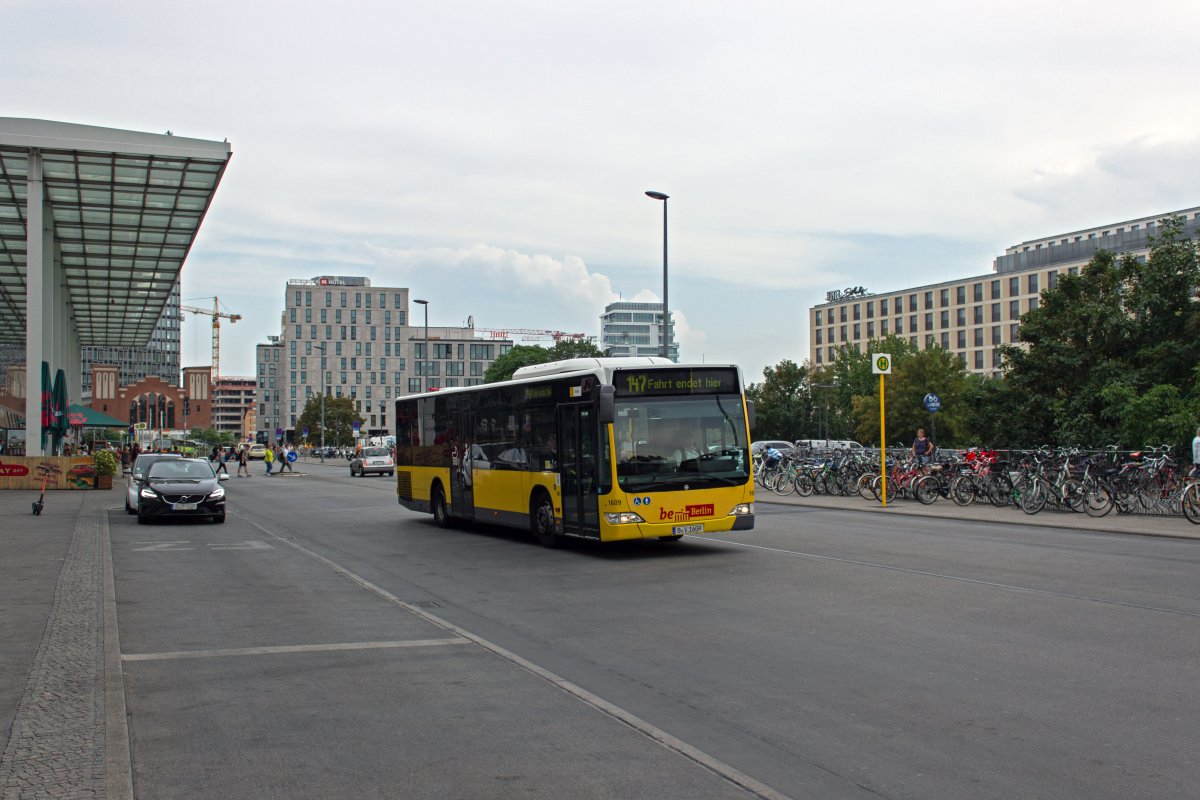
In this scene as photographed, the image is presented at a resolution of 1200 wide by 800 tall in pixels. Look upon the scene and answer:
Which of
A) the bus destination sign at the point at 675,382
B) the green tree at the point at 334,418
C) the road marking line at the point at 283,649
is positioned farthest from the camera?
the green tree at the point at 334,418

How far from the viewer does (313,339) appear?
16738cm

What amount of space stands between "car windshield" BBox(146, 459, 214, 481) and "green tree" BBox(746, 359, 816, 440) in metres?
→ 56.1

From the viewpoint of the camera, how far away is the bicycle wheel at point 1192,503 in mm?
18708

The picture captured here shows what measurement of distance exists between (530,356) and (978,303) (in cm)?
4559

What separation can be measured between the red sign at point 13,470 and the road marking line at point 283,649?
3292 cm

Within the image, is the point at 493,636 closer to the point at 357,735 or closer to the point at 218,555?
the point at 357,735

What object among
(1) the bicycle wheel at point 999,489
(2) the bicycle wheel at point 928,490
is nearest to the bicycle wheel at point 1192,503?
(1) the bicycle wheel at point 999,489

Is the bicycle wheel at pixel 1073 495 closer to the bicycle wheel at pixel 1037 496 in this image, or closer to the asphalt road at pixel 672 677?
the bicycle wheel at pixel 1037 496

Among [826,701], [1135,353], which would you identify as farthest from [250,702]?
[1135,353]

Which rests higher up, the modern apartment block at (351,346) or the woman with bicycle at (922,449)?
the modern apartment block at (351,346)

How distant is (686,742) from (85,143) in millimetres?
34202

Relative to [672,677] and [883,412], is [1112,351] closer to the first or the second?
[883,412]

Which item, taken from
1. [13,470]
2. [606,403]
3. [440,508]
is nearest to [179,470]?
[440,508]

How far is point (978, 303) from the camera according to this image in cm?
10712
